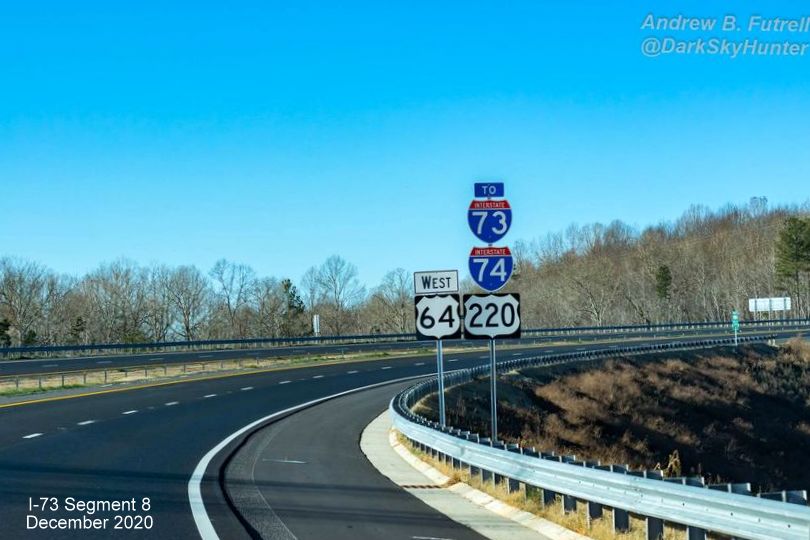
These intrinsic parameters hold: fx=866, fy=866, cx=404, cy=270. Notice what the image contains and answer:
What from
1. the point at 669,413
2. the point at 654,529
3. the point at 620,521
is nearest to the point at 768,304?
the point at 669,413

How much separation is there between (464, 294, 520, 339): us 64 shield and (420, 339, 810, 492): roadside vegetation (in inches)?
469

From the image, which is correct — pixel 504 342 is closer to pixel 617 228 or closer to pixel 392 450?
pixel 392 450

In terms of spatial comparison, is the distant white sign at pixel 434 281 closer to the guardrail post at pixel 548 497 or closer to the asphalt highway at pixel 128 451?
the asphalt highway at pixel 128 451

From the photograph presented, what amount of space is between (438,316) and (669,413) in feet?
104

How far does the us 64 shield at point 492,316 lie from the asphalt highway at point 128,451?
14.3ft

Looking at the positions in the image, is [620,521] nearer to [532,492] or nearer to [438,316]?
[532,492]

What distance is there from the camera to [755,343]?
6406 cm

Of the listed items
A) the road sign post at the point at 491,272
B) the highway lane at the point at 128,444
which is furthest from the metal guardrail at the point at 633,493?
the highway lane at the point at 128,444

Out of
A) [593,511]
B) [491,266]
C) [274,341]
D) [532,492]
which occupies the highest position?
[491,266]

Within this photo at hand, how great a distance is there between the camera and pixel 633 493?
24.7ft

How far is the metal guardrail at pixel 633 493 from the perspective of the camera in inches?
225

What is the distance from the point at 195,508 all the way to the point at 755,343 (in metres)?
61.3

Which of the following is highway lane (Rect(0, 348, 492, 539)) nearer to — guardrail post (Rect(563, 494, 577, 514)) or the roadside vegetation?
guardrail post (Rect(563, 494, 577, 514))

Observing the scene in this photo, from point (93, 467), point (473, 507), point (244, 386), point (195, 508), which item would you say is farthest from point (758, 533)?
point (244, 386)
